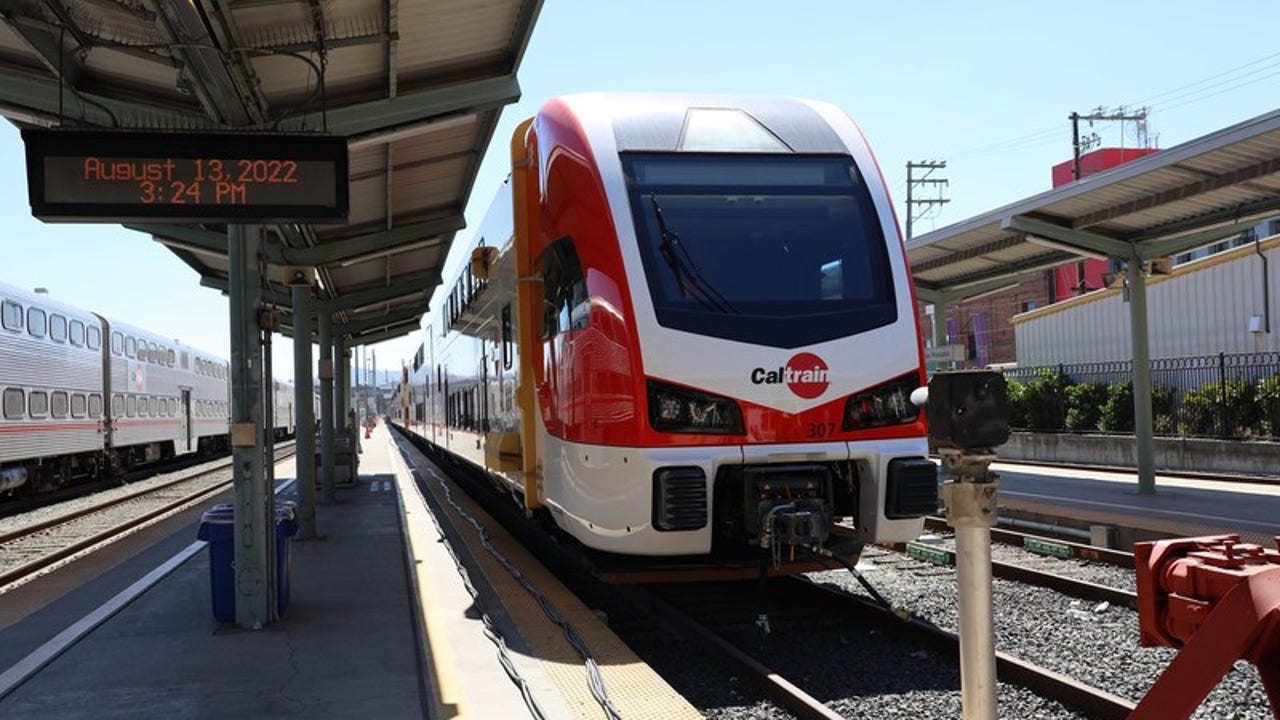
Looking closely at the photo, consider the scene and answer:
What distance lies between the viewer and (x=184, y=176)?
663 cm

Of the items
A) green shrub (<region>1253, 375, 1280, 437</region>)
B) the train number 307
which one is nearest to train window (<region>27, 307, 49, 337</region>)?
the train number 307

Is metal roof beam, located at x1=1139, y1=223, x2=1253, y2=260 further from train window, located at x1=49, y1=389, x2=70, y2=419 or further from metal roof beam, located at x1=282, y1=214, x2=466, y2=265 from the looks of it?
train window, located at x1=49, y1=389, x2=70, y2=419

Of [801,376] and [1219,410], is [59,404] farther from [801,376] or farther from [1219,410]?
[1219,410]

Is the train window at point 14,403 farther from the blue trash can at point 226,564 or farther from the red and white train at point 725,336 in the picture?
the red and white train at point 725,336

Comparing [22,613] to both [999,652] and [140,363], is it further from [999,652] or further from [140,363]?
[140,363]

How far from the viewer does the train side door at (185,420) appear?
108 ft

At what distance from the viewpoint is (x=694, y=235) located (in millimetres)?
6926

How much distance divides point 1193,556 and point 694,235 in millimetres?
4375

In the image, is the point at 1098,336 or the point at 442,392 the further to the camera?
the point at 1098,336

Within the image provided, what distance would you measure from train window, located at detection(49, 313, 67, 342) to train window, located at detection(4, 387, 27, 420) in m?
2.13

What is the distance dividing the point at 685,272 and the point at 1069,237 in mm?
10166

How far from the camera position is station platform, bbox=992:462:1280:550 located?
35.5 ft

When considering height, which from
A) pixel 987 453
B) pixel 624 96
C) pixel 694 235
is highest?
pixel 624 96

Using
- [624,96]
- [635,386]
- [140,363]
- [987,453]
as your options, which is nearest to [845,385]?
[635,386]
